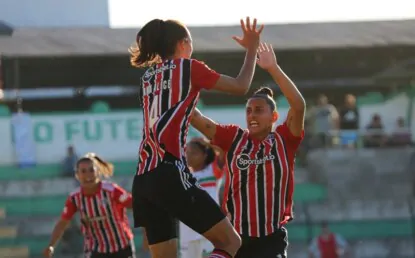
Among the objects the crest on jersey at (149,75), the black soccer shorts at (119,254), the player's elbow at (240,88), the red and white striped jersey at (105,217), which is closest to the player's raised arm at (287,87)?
the player's elbow at (240,88)

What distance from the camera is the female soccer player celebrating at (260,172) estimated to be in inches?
Result: 290

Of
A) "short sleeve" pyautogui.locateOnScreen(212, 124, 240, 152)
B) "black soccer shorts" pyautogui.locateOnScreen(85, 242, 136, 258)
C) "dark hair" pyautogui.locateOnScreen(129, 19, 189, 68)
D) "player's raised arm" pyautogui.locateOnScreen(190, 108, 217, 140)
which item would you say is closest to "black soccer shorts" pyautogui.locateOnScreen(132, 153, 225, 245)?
"dark hair" pyautogui.locateOnScreen(129, 19, 189, 68)

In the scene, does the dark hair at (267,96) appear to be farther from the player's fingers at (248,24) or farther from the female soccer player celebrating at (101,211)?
the female soccer player celebrating at (101,211)

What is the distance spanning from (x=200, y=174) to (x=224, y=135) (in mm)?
4091

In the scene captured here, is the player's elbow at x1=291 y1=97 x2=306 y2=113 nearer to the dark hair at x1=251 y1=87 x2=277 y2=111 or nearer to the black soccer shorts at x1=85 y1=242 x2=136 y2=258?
the dark hair at x1=251 y1=87 x2=277 y2=111

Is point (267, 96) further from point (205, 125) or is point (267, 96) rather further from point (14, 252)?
point (14, 252)

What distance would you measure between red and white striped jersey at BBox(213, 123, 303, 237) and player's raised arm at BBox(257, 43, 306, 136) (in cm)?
9

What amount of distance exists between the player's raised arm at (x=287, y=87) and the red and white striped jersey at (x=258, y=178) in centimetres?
9

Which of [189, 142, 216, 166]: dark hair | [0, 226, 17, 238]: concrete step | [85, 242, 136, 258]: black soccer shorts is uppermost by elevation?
[189, 142, 216, 166]: dark hair

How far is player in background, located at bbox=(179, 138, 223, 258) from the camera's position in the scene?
11.3 metres

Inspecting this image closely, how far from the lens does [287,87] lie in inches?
281

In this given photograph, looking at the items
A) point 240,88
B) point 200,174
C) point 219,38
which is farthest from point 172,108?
point 219,38

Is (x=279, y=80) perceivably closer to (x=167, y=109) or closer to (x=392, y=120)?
(x=167, y=109)

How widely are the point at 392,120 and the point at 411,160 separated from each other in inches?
48.8
